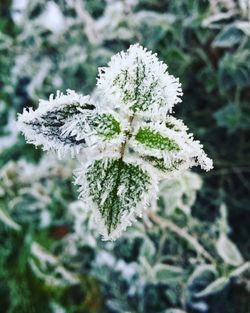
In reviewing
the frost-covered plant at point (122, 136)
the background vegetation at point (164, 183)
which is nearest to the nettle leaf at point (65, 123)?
the frost-covered plant at point (122, 136)

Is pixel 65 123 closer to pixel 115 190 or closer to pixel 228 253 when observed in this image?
pixel 115 190

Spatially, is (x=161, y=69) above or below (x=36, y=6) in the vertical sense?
below

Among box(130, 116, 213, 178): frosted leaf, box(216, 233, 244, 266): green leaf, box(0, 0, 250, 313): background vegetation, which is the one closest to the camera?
box(130, 116, 213, 178): frosted leaf

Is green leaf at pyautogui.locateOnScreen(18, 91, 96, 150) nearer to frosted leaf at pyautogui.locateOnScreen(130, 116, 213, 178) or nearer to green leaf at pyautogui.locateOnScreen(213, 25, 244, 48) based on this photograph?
frosted leaf at pyautogui.locateOnScreen(130, 116, 213, 178)

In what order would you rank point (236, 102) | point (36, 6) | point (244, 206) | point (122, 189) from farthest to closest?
point (36, 6)
point (244, 206)
point (236, 102)
point (122, 189)

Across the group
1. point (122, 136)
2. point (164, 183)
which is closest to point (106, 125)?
point (122, 136)

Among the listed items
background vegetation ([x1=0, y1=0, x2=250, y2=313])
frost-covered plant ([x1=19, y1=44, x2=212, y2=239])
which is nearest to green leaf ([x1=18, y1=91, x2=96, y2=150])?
frost-covered plant ([x1=19, y1=44, x2=212, y2=239])

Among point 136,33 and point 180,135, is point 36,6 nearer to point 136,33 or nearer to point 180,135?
point 136,33

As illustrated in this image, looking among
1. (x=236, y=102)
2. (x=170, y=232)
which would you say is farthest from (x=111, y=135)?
(x=236, y=102)
